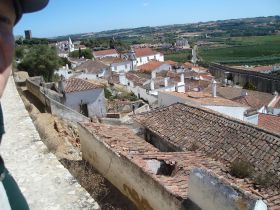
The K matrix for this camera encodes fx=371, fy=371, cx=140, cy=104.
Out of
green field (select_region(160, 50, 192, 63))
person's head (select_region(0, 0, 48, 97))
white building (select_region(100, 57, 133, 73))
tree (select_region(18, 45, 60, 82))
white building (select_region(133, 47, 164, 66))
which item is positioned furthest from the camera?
green field (select_region(160, 50, 192, 63))

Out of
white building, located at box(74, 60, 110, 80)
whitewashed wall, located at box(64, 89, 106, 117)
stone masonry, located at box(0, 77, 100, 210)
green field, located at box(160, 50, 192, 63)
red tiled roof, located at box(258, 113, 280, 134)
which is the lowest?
green field, located at box(160, 50, 192, 63)

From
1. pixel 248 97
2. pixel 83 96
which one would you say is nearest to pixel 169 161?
pixel 83 96

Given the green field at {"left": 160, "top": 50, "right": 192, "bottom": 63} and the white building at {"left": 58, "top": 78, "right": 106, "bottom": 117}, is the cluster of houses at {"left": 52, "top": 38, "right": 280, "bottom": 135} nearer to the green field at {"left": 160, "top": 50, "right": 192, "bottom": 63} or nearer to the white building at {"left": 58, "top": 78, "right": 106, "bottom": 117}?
the white building at {"left": 58, "top": 78, "right": 106, "bottom": 117}

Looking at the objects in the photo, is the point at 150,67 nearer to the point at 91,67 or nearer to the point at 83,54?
the point at 91,67

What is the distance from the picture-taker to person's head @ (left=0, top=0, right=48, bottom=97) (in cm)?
98

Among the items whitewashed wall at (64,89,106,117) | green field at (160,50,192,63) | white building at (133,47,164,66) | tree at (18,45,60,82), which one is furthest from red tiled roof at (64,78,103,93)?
green field at (160,50,192,63)

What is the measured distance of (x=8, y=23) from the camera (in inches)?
39.5

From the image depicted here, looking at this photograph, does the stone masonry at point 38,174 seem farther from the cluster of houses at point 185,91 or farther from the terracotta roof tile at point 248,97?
the terracotta roof tile at point 248,97

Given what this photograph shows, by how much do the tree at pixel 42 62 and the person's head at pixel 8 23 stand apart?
1143 inches

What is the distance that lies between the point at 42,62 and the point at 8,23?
2938 cm

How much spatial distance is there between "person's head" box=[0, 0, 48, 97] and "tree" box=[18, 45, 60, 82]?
29.0 metres

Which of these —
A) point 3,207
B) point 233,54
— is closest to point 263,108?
point 3,207

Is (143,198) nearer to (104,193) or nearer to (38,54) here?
(104,193)

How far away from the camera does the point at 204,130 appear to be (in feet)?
39.6
